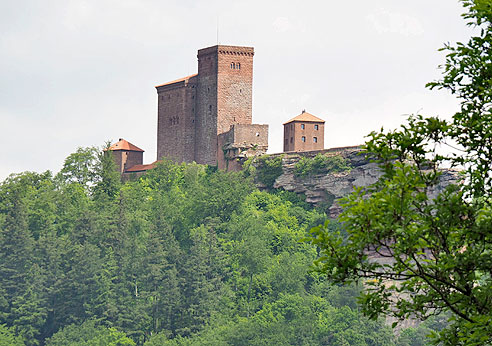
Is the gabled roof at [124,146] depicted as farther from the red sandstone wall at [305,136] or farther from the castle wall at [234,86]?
the red sandstone wall at [305,136]

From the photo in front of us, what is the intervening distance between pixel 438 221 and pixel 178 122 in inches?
2718

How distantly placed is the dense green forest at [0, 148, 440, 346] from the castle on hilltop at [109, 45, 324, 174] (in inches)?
64.4

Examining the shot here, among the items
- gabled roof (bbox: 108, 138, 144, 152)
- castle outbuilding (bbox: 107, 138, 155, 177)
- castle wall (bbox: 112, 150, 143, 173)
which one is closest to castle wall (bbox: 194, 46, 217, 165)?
castle outbuilding (bbox: 107, 138, 155, 177)

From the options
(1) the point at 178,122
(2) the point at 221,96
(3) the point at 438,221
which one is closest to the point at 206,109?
(2) the point at 221,96

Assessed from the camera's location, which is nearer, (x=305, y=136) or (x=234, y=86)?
(x=305, y=136)

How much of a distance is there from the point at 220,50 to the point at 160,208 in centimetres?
1285

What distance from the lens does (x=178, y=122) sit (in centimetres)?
8488

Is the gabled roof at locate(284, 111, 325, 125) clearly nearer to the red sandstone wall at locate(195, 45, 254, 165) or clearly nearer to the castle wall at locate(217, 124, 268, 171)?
the castle wall at locate(217, 124, 268, 171)

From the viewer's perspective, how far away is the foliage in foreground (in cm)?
1598

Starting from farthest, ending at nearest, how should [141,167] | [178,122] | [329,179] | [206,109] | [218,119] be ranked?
[141,167] < [178,122] < [206,109] < [218,119] < [329,179]

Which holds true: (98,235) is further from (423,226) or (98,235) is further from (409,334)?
(423,226)

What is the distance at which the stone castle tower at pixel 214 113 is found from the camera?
80500mm

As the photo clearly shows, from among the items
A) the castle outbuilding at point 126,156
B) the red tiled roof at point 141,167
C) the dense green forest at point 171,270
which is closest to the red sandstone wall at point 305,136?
the dense green forest at point 171,270

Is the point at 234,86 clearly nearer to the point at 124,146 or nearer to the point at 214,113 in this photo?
the point at 214,113
